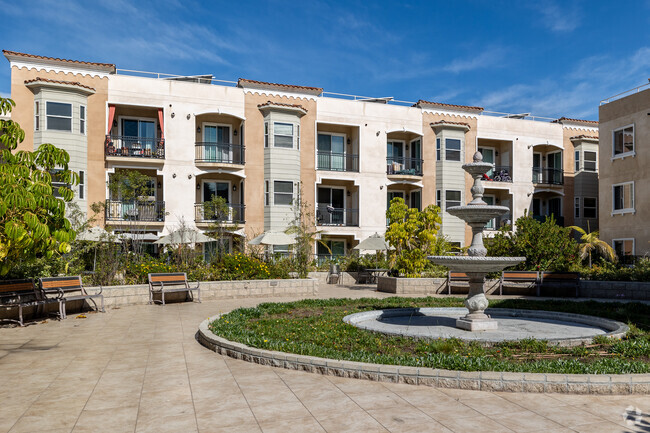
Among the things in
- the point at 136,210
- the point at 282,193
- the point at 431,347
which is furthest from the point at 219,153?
the point at 431,347

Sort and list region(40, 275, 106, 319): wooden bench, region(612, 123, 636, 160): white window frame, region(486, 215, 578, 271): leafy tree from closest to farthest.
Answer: region(40, 275, 106, 319): wooden bench
region(486, 215, 578, 271): leafy tree
region(612, 123, 636, 160): white window frame

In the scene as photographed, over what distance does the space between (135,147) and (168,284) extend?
46.0 feet

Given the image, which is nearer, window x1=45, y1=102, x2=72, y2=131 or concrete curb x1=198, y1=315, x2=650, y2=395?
concrete curb x1=198, y1=315, x2=650, y2=395

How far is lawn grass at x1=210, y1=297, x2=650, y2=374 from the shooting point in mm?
7031

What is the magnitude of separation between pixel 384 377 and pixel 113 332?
7.00m

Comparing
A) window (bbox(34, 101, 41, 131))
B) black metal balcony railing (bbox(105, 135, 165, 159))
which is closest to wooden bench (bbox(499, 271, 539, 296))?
black metal balcony railing (bbox(105, 135, 165, 159))

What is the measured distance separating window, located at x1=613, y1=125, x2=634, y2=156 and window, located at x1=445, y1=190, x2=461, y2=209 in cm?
966

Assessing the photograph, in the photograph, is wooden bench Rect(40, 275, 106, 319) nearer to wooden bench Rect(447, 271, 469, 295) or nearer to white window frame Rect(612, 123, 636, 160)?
wooden bench Rect(447, 271, 469, 295)

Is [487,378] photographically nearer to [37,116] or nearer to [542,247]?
[542,247]

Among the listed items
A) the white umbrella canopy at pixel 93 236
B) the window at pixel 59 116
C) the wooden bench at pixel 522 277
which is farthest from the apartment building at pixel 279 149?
the wooden bench at pixel 522 277

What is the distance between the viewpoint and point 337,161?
33.1 meters

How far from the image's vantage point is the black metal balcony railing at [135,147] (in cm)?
2719

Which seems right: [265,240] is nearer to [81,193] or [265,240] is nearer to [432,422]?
[81,193]

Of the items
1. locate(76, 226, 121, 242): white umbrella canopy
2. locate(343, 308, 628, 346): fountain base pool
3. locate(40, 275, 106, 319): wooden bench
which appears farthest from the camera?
locate(76, 226, 121, 242): white umbrella canopy
